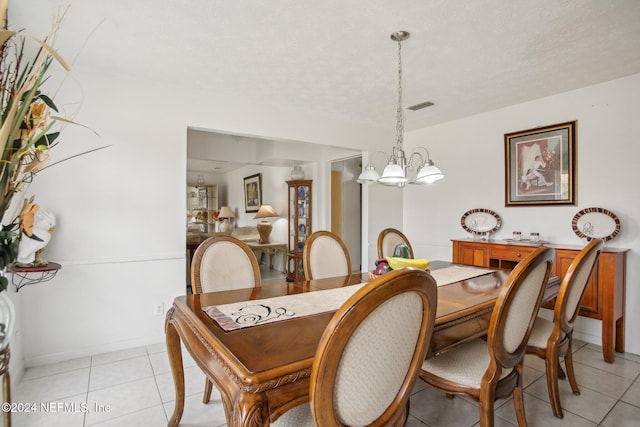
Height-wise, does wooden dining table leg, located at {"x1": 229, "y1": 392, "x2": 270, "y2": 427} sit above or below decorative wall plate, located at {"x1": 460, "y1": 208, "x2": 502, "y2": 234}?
below

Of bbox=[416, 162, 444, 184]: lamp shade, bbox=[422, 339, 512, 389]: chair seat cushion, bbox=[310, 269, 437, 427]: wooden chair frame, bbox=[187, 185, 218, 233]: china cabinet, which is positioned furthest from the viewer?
bbox=[187, 185, 218, 233]: china cabinet

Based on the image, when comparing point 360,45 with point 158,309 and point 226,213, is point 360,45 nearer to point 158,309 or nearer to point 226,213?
point 158,309

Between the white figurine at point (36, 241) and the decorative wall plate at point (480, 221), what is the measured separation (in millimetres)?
3984

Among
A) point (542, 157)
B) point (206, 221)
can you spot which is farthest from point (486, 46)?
Result: point (206, 221)

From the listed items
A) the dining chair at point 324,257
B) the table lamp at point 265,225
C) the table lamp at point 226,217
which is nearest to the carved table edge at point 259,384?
the dining chair at point 324,257

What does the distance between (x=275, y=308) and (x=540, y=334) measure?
1635 mm

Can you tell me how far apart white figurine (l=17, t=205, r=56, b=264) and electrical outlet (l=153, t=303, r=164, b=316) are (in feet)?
3.14

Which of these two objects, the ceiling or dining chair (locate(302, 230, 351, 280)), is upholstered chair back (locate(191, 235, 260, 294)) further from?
the ceiling

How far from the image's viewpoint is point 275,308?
160 centimetres

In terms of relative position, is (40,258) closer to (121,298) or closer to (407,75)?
(121,298)

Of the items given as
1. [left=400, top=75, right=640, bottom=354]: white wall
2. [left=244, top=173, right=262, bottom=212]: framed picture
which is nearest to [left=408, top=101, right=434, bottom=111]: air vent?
[left=400, top=75, right=640, bottom=354]: white wall

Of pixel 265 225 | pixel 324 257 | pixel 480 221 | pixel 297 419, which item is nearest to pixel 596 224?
pixel 480 221

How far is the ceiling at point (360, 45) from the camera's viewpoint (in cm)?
189

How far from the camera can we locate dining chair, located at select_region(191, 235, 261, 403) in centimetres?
200
